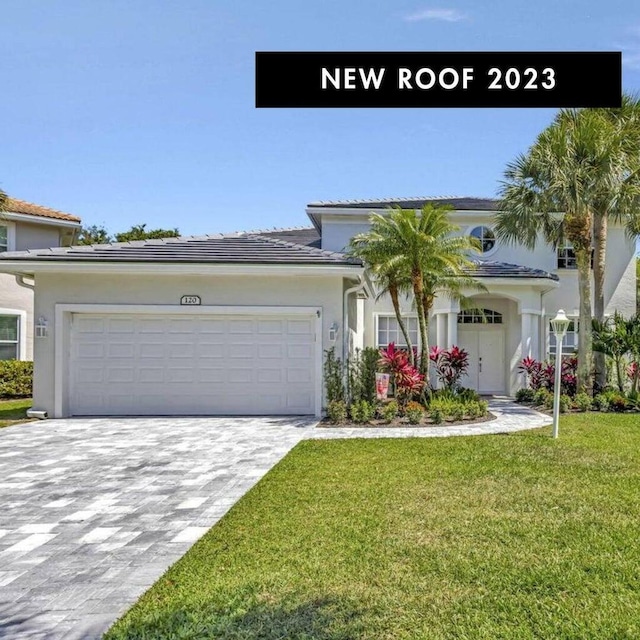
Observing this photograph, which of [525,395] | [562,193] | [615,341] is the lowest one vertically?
[525,395]

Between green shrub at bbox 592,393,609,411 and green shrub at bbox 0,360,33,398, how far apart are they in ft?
62.6

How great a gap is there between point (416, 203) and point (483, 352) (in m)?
6.56

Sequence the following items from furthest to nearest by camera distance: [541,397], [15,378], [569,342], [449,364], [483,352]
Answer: [569,342] → [483,352] → [15,378] → [449,364] → [541,397]

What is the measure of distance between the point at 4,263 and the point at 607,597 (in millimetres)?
13799

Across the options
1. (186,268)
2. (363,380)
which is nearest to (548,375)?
(363,380)

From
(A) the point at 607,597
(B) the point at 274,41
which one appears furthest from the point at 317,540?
(B) the point at 274,41

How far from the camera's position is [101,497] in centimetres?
707

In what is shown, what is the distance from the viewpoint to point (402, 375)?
46.3 feet

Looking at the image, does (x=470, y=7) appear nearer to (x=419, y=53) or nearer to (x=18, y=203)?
(x=419, y=53)

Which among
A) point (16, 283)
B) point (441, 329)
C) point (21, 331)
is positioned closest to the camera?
point (441, 329)

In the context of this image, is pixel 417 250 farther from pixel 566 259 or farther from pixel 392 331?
pixel 566 259

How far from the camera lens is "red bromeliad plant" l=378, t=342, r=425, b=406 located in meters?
14.1

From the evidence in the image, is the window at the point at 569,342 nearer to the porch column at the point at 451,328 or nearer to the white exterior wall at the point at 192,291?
the porch column at the point at 451,328

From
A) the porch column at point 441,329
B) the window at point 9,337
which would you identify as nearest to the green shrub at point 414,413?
the porch column at point 441,329
